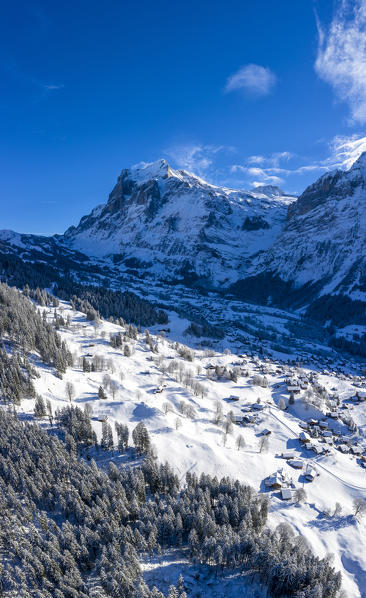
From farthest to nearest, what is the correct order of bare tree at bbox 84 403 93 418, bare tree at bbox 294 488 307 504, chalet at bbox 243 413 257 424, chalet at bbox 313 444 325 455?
chalet at bbox 243 413 257 424 → chalet at bbox 313 444 325 455 → bare tree at bbox 84 403 93 418 → bare tree at bbox 294 488 307 504

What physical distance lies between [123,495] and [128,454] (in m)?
13.1

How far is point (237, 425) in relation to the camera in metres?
85.3

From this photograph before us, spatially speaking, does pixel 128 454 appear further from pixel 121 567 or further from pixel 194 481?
pixel 121 567

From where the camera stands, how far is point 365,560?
1793 inches

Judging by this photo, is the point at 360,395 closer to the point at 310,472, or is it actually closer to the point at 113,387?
the point at 310,472

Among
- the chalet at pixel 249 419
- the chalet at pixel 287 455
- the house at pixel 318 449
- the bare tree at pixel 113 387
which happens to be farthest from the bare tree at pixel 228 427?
the bare tree at pixel 113 387

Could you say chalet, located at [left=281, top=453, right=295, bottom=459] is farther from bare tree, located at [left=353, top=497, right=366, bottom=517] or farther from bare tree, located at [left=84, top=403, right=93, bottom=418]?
bare tree, located at [left=84, top=403, right=93, bottom=418]

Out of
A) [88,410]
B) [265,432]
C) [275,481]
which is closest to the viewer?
[275,481]

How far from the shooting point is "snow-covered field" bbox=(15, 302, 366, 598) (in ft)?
169

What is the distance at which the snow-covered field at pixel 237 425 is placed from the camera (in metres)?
51.6

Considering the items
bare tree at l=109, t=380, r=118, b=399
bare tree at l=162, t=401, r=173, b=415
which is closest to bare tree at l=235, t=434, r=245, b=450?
bare tree at l=162, t=401, r=173, b=415

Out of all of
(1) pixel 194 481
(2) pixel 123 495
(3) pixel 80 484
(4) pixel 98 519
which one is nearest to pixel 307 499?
(1) pixel 194 481

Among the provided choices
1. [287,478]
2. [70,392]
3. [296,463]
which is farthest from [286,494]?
[70,392]

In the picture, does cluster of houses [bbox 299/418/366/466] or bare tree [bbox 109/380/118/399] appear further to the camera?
bare tree [bbox 109/380/118/399]
